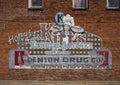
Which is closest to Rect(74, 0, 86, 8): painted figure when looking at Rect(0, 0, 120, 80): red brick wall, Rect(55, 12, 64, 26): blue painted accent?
Rect(0, 0, 120, 80): red brick wall

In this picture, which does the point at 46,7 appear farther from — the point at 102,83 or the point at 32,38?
the point at 102,83

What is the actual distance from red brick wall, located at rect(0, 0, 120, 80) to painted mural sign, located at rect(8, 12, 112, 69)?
0.87 feet

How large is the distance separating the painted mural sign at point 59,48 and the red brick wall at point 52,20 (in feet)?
0.87

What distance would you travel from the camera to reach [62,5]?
24.8m

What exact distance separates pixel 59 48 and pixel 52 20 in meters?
1.53

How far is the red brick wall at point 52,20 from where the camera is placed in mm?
24688

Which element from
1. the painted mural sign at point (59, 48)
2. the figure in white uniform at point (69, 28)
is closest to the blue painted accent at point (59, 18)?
the painted mural sign at point (59, 48)

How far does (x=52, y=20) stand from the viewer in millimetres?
24797

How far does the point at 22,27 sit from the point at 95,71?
4524mm

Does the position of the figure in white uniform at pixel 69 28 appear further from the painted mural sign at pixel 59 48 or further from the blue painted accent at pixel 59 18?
the blue painted accent at pixel 59 18

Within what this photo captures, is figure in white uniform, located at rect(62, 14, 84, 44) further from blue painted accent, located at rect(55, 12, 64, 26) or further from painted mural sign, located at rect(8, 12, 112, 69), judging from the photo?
blue painted accent, located at rect(55, 12, 64, 26)

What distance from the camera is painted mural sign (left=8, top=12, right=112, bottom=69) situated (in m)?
A: 24.7

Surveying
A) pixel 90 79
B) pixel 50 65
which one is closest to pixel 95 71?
pixel 90 79

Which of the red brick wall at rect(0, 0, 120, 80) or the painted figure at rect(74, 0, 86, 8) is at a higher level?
the painted figure at rect(74, 0, 86, 8)
